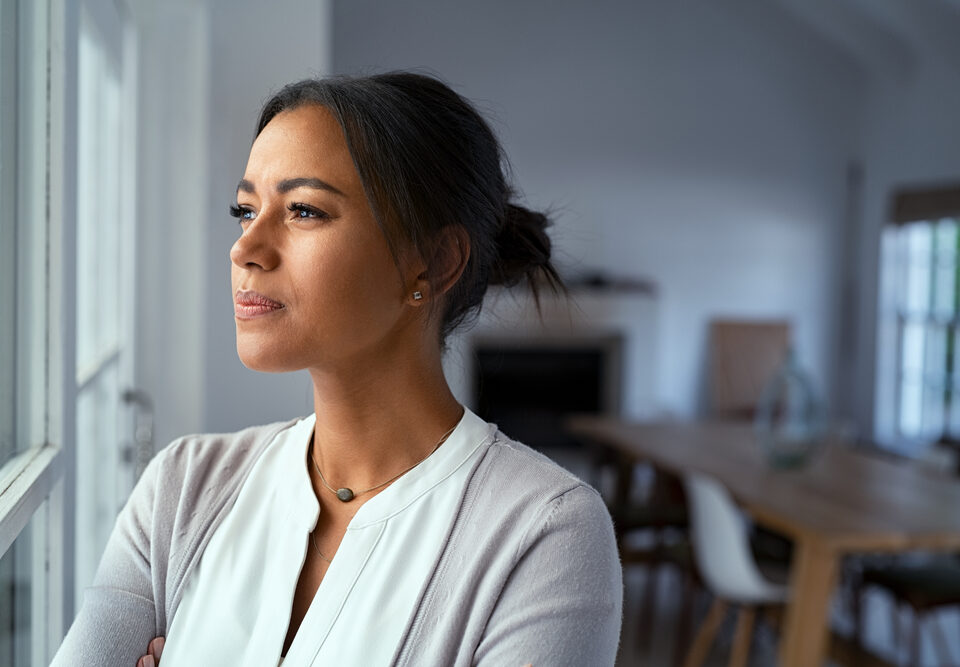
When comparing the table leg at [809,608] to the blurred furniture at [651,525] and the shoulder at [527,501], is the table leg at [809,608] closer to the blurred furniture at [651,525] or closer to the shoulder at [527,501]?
the blurred furniture at [651,525]

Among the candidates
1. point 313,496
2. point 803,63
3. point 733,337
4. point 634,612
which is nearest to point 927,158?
point 803,63

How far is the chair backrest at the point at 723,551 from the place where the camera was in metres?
2.93

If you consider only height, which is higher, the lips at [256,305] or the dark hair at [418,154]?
the dark hair at [418,154]

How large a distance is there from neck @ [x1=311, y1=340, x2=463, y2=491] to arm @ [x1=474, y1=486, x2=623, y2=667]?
20 centimetres

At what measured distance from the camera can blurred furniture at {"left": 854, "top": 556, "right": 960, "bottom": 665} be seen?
3.08 m

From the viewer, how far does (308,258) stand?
0.97 m

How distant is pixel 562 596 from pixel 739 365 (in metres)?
6.29

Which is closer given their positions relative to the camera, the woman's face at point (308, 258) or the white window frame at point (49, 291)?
the woman's face at point (308, 258)

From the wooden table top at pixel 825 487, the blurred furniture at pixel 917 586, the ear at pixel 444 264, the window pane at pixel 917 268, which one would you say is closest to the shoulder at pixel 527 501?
the ear at pixel 444 264

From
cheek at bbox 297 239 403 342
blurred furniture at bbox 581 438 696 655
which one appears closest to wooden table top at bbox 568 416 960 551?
blurred furniture at bbox 581 438 696 655

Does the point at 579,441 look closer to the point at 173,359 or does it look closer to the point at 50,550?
the point at 173,359

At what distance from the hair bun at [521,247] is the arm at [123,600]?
481mm

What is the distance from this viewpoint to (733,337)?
698 cm

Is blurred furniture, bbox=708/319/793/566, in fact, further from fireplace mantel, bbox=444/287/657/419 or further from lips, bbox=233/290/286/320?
lips, bbox=233/290/286/320
